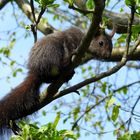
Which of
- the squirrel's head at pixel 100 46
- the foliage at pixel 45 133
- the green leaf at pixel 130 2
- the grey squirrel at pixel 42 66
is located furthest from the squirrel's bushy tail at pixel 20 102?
the green leaf at pixel 130 2

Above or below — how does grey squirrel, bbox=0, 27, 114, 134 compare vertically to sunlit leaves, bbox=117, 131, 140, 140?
above

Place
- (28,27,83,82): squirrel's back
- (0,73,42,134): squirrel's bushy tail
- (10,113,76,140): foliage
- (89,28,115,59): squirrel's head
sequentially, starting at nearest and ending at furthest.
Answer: (10,113,76,140): foliage → (0,73,42,134): squirrel's bushy tail → (28,27,83,82): squirrel's back → (89,28,115,59): squirrel's head

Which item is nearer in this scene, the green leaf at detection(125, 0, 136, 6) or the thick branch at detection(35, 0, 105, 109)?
the thick branch at detection(35, 0, 105, 109)

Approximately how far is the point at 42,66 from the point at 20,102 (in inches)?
18.3

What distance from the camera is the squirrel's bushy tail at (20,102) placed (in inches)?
143

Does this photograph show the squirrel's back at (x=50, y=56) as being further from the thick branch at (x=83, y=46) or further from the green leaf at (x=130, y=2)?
the green leaf at (x=130, y=2)

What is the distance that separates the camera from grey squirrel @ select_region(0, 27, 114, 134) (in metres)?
3.69

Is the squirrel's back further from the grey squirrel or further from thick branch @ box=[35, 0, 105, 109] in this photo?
thick branch @ box=[35, 0, 105, 109]

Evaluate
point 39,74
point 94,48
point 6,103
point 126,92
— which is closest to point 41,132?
point 6,103

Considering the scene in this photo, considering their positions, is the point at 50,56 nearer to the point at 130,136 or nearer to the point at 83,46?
the point at 83,46

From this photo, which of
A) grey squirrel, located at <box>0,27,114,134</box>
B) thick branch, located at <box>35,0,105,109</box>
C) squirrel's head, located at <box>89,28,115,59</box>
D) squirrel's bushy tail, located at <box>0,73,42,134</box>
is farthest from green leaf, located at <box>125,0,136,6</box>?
squirrel's head, located at <box>89,28,115,59</box>

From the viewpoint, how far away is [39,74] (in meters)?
4.14

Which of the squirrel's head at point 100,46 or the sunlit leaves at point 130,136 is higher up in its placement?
the squirrel's head at point 100,46

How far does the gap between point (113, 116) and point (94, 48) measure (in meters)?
1.17
